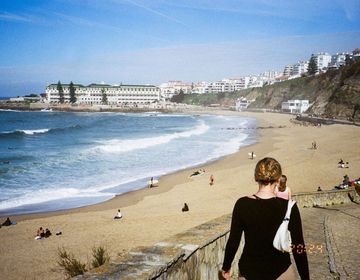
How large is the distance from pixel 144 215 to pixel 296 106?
97198 millimetres

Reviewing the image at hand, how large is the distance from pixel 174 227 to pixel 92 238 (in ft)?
10.2

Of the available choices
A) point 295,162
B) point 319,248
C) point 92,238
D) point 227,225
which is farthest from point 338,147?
point 227,225

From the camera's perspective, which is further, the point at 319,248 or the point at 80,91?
the point at 80,91

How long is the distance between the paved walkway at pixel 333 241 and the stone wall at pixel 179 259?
1.68 metres

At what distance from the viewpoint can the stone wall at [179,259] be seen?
103 inches

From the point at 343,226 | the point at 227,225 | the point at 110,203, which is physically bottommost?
the point at 110,203

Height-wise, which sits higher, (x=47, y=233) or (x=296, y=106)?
(x=296, y=106)

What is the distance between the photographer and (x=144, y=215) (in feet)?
53.4

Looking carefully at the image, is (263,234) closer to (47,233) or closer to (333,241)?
(333,241)

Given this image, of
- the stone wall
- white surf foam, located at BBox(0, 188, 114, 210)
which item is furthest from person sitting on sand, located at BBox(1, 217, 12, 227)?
the stone wall

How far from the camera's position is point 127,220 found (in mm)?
15453

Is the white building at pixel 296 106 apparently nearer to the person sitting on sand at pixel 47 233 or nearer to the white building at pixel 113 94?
the white building at pixel 113 94

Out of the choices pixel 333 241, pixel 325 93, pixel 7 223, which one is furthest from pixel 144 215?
pixel 325 93

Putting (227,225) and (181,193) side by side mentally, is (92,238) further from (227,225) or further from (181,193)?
(227,225)
